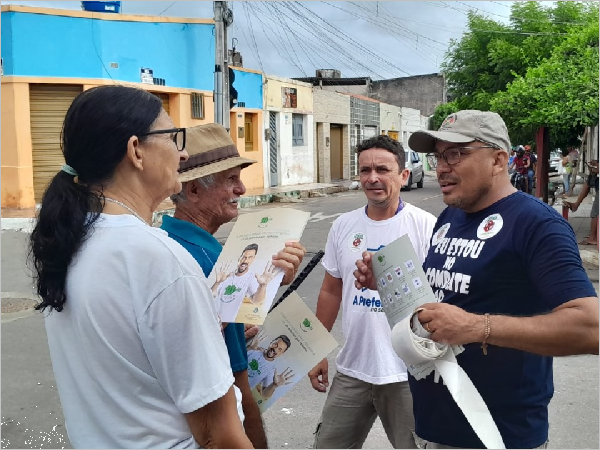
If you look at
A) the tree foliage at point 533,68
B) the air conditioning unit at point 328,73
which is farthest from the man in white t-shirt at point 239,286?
the air conditioning unit at point 328,73

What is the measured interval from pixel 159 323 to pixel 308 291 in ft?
22.5

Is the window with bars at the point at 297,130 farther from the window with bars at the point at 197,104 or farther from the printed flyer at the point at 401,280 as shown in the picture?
the printed flyer at the point at 401,280

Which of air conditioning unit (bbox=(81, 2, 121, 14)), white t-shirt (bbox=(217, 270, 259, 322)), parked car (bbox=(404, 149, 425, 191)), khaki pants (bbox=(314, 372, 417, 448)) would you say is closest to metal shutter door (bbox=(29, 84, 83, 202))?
air conditioning unit (bbox=(81, 2, 121, 14))

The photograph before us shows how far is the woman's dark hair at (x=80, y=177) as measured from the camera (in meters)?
1.43

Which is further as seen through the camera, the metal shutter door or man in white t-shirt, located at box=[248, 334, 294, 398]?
the metal shutter door

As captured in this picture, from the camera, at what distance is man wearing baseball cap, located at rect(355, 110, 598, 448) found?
176 centimetres

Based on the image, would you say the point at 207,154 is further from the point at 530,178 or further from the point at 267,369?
the point at 530,178

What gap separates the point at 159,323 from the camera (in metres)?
1.36

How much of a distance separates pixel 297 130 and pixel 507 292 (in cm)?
2589

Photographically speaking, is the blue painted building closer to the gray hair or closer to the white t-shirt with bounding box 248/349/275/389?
the gray hair

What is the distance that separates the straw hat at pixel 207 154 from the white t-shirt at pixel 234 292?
0.47 meters

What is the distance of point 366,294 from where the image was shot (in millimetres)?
3092

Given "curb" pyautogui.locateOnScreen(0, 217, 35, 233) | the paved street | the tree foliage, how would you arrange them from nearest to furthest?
the paved street
the tree foliage
"curb" pyautogui.locateOnScreen(0, 217, 35, 233)

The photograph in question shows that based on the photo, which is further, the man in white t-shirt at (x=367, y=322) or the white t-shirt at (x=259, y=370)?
the man in white t-shirt at (x=367, y=322)
